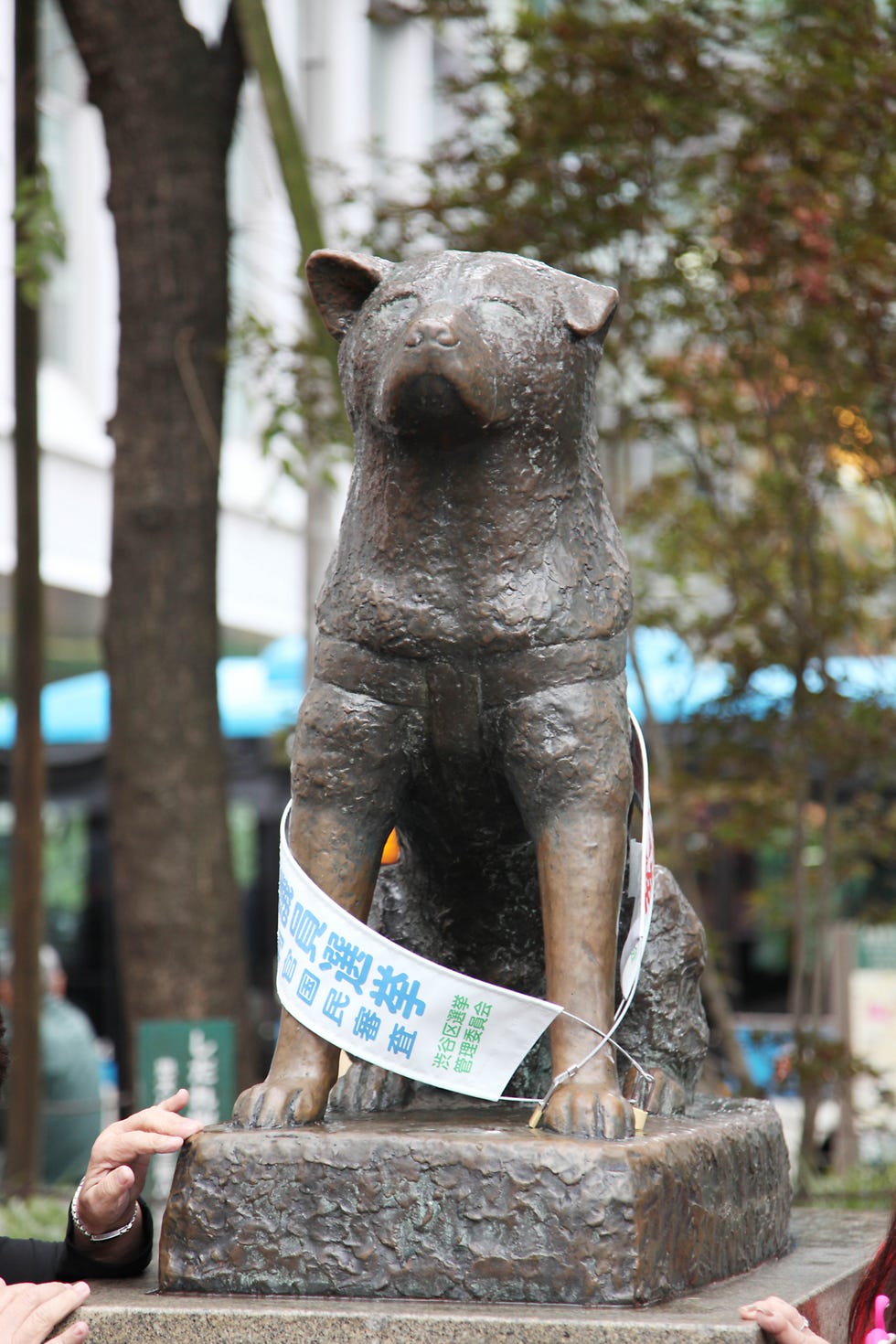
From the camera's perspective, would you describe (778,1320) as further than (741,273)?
No

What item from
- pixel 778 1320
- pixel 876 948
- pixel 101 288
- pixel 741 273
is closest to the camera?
pixel 778 1320

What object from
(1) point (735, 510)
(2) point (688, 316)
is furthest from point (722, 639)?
(2) point (688, 316)

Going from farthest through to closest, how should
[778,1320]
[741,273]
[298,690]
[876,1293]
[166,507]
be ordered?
[298,690]
[741,273]
[166,507]
[876,1293]
[778,1320]

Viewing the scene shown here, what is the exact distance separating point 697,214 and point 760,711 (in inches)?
75.8

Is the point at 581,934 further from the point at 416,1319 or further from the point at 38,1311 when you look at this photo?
the point at 38,1311

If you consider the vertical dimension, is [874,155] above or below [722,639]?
above

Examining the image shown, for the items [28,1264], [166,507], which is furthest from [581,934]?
[166,507]

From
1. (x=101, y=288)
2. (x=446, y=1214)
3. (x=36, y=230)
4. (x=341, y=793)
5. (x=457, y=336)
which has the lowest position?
(x=446, y=1214)

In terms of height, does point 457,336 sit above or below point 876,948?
above

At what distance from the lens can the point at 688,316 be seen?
5.95 m

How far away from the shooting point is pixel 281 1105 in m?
2.27

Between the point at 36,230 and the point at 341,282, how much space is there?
10.2ft

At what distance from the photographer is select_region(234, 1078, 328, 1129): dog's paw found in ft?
7.38

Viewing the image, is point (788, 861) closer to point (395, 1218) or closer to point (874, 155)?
point (874, 155)
